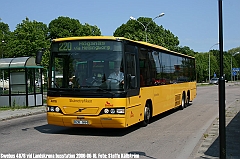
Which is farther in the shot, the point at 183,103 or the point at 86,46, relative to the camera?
the point at 183,103

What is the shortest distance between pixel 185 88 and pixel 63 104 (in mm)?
11236

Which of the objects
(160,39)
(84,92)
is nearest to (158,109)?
(84,92)

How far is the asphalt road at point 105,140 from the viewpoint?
852cm

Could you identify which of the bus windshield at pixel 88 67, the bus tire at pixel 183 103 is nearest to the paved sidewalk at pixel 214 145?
the bus windshield at pixel 88 67

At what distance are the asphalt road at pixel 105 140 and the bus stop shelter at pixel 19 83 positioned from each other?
23.7 ft

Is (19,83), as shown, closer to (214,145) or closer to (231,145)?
(214,145)

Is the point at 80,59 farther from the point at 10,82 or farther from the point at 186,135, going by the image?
the point at 10,82

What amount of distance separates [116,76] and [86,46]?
51.6 inches

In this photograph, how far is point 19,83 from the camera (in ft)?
68.6

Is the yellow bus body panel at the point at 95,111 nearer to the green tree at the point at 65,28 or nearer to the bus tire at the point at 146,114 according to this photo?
the bus tire at the point at 146,114

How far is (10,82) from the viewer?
21.0 metres

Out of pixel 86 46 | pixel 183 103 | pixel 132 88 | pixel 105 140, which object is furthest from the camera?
pixel 183 103

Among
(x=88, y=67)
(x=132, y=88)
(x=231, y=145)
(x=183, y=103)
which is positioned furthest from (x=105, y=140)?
(x=183, y=103)

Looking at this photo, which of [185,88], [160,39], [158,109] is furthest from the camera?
[160,39]
